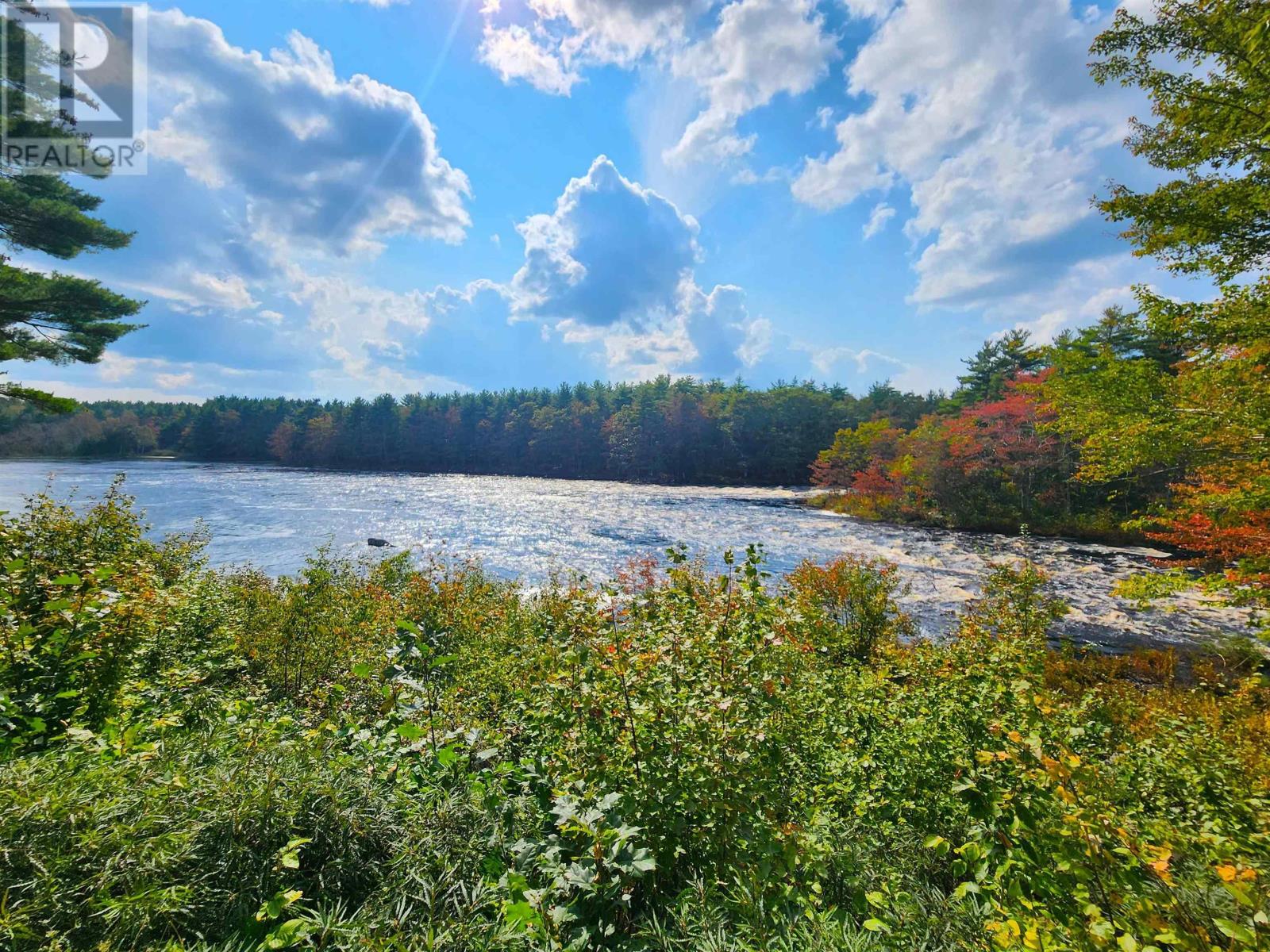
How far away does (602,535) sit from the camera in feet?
88.3

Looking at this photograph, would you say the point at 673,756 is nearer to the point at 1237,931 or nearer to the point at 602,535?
the point at 1237,931

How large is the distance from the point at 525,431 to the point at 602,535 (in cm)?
5731

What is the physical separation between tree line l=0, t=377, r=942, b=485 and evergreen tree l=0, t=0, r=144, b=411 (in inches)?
2106

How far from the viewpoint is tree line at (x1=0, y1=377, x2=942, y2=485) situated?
64.8 metres

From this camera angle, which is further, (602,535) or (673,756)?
(602,535)

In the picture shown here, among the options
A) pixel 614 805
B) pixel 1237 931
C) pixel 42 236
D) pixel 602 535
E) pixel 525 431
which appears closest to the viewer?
pixel 1237 931

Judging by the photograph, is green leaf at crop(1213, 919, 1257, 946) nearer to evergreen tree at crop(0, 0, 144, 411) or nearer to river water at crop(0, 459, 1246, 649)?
river water at crop(0, 459, 1246, 649)

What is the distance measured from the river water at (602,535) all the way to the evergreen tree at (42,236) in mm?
6356

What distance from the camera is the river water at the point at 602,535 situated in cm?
1506

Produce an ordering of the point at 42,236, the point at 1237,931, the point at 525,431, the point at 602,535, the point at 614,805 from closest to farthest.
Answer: the point at 1237,931 < the point at 614,805 < the point at 42,236 < the point at 602,535 < the point at 525,431

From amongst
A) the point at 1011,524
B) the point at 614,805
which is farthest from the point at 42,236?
the point at 1011,524

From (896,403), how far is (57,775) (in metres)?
74.7

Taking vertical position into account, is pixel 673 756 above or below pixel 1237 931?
below

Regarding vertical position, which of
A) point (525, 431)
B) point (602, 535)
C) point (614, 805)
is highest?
point (525, 431)
